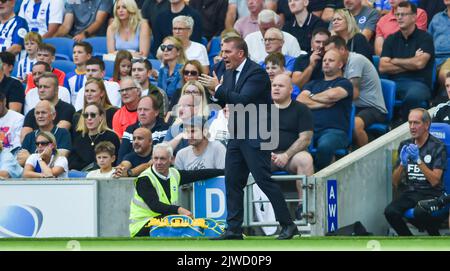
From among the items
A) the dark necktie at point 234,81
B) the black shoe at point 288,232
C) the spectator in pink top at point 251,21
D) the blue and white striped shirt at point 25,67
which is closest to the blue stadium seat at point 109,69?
the blue and white striped shirt at point 25,67

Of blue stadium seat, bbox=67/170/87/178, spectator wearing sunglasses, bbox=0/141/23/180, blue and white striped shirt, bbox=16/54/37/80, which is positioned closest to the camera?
spectator wearing sunglasses, bbox=0/141/23/180

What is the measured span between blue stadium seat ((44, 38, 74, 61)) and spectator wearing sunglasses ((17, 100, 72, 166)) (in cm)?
275

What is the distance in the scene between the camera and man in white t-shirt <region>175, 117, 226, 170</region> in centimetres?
1466

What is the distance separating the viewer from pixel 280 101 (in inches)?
587

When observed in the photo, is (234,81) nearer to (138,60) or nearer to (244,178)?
(244,178)

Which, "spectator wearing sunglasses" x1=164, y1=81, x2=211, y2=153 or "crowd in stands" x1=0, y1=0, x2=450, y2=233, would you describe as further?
"spectator wearing sunglasses" x1=164, y1=81, x2=211, y2=153

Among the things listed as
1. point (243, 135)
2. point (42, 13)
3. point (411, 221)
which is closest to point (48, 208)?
point (243, 135)

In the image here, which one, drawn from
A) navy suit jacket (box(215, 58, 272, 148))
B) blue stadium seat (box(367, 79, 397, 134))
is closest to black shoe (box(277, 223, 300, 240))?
navy suit jacket (box(215, 58, 272, 148))

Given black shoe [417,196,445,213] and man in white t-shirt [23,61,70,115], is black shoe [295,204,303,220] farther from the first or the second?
man in white t-shirt [23,61,70,115]

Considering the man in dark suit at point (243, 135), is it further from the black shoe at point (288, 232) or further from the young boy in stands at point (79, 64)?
the young boy in stands at point (79, 64)

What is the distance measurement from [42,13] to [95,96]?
362 cm

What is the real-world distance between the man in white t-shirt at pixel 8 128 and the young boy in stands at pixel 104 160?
197 centimetres

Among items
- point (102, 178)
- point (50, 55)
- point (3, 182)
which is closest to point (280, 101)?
point (102, 178)

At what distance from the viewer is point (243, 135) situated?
40.6 feet
